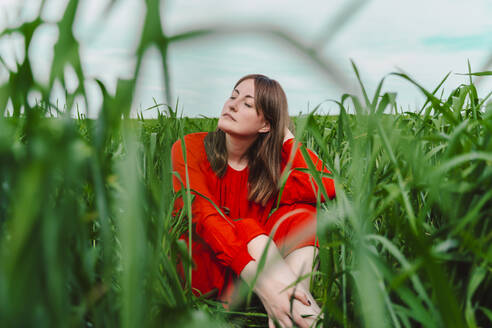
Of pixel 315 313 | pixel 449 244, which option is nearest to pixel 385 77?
pixel 449 244

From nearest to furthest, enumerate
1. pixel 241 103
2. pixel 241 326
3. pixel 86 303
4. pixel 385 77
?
pixel 86 303 < pixel 385 77 < pixel 241 326 < pixel 241 103

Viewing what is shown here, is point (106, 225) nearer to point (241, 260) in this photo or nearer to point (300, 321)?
point (300, 321)

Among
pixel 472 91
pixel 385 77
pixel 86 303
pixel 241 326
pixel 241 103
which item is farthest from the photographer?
pixel 241 103

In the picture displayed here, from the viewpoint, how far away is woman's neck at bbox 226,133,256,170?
207 centimetres

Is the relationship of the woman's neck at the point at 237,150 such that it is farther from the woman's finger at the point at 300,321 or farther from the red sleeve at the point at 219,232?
the woman's finger at the point at 300,321

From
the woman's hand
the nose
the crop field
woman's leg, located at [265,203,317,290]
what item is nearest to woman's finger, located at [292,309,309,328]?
the woman's hand

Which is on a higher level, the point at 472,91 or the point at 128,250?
the point at 472,91

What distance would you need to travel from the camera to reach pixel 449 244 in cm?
53

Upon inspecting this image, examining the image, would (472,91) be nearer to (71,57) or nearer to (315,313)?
(315,313)

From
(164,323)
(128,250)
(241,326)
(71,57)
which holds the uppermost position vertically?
(71,57)

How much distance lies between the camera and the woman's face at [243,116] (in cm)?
192

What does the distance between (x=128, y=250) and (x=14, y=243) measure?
10cm

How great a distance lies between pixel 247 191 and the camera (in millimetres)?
1935

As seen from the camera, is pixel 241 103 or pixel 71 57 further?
pixel 241 103
